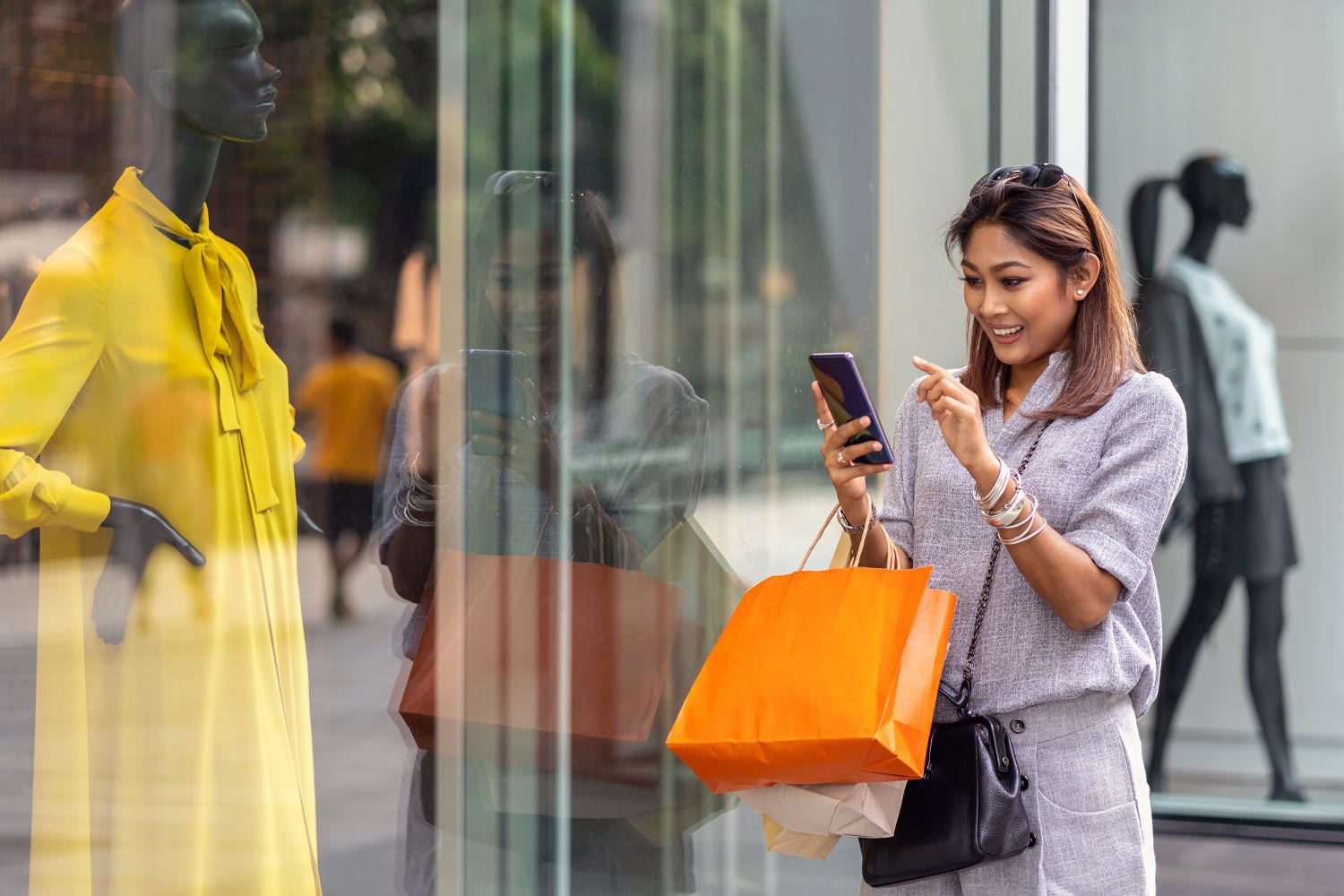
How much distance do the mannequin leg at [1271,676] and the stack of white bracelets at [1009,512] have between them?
4.04 m

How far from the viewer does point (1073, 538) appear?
2.01 m

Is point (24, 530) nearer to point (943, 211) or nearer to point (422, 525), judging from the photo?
point (422, 525)

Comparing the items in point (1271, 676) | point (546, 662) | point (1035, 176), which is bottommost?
point (1271, 676)

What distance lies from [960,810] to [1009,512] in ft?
1.39

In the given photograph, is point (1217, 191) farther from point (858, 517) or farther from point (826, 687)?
point (826, 687)

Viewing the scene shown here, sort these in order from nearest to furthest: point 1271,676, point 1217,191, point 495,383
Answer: point 495,383 < point 1271,676 < point 1217,191

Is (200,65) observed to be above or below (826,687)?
above

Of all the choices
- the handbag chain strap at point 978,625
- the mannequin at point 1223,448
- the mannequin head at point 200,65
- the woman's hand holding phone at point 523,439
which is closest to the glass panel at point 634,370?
the woman's hand holding phone at point 523,439

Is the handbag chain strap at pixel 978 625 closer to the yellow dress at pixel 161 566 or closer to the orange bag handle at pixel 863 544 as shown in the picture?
the orange bag handle at pixel 863 544

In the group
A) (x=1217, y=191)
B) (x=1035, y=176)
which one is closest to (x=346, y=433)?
(x=1035, y=176)

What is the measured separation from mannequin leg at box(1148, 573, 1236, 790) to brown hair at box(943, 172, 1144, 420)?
3.86 metres

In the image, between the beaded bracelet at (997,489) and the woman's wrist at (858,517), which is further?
the woman's wrist at (858,517)

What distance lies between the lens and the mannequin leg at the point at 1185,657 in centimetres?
568

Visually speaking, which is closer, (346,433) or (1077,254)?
(346,433)
